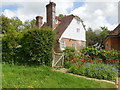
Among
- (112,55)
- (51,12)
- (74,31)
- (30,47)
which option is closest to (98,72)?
(112,55)

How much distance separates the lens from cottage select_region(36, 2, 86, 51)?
18797mm

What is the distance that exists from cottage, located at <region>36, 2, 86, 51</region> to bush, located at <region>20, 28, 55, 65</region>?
342 inches

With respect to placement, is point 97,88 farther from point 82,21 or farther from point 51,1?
point 82,21

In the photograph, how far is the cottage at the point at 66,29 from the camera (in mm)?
18797

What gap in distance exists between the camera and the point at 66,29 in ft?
65.9

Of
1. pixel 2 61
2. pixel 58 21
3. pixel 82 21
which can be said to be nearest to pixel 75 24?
pixel 82 21

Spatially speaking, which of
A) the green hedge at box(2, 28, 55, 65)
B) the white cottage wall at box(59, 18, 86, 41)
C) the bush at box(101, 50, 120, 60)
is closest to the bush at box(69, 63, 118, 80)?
the green hedge at box(2, 28, 55, 65)

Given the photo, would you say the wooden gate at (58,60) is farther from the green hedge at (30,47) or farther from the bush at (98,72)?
the bush at (98,72)

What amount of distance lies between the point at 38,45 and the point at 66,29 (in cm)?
1195

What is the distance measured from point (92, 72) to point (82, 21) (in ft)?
58.5

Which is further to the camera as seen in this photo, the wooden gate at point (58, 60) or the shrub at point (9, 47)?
the wooden gate at point (58, 60)

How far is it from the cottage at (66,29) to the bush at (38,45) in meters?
8.68

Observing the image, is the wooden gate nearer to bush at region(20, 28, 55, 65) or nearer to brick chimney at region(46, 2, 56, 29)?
bush at region(20, 28, 55, 65)

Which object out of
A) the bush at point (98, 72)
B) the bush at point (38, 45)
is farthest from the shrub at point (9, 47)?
the bush at point (98, 72)
